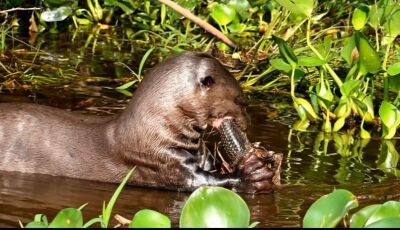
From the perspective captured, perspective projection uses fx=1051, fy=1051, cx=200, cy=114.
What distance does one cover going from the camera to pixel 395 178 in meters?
5.22

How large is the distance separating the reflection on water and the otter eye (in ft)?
1.78

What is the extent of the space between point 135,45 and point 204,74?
131 inches

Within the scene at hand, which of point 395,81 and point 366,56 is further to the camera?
point 395,81

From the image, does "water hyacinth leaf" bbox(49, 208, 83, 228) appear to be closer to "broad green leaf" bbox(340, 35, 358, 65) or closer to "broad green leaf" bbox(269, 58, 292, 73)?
"broad green leaf" bbox(269, 58, 292, 73)

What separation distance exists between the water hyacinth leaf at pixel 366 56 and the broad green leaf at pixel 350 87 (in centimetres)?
10

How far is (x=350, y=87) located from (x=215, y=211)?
2.62 meters

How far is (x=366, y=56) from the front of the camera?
19.0ft

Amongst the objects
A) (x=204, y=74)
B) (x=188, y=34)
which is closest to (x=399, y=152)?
(x=204, y=74)

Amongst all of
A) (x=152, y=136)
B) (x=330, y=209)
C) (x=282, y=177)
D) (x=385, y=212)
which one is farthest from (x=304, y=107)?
(x=330, y=209)

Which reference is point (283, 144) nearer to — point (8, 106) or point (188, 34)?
point (8, 106)

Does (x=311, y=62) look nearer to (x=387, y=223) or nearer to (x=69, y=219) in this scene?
(x=387, y=223)

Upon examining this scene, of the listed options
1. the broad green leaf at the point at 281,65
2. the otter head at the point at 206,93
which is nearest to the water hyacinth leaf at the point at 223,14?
the broad green leaf at the point at 281,65

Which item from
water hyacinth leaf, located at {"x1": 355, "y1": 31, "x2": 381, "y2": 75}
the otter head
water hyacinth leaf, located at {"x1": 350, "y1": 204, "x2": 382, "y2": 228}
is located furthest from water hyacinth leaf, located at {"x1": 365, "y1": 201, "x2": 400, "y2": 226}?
water hyacinth leaf, located at {"x1": 355, "y1": 31, "x2": 381, "y2": 75}

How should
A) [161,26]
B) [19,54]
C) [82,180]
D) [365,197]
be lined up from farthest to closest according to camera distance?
[161,26] → [19,54] → [82,180] → [365,197]
